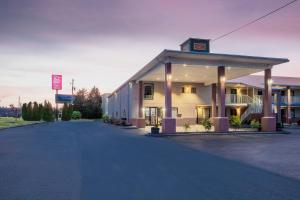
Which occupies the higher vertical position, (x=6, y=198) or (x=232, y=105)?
(x=232, y=105)

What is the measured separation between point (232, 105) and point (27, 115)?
4459 centimetres

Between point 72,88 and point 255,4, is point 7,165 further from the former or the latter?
point 72,88

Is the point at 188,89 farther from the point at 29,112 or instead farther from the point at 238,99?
the point at 29,112

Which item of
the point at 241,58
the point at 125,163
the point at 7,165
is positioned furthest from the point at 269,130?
the point at 7,165

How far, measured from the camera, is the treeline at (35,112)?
63.1m

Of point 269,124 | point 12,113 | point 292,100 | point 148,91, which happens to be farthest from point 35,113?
point 12,113

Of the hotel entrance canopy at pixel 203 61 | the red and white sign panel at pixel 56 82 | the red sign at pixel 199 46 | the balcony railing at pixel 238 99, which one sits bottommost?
the balcony railing at pixel 238 99

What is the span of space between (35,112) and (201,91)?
40199 mm

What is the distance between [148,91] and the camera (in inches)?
1427

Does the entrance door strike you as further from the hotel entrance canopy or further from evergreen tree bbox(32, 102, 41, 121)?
evergreen tree bbox(32, 102, 41, 121)

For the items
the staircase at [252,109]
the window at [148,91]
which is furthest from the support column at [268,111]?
the window at [148,91]

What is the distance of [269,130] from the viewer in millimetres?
25344

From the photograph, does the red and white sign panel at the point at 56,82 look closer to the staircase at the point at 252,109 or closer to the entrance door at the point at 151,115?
the entrance door at the point at 151,115

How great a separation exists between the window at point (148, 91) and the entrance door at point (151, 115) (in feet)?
4.99
